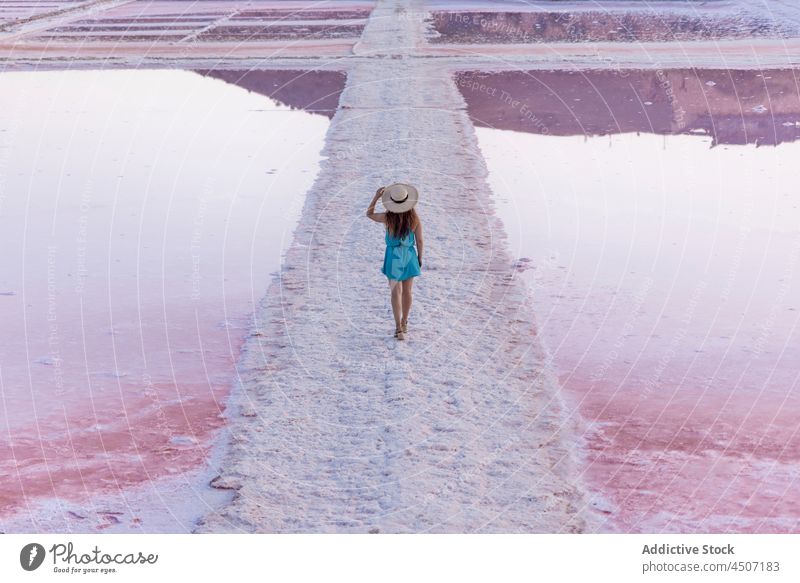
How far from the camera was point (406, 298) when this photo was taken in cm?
1048

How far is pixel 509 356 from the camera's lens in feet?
33.5

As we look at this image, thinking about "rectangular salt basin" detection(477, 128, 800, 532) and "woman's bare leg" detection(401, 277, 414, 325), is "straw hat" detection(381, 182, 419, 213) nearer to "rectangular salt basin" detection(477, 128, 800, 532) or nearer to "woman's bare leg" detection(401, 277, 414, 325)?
"woman's bare leg" detection(401, 277, 414, 325)

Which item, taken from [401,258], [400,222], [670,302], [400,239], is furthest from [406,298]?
[670,302]

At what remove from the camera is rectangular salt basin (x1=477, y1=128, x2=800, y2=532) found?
793 cm

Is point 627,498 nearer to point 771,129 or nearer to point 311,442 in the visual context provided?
point 311,442

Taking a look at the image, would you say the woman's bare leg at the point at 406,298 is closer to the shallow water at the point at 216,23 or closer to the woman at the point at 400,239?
the woman at the point at 400,239

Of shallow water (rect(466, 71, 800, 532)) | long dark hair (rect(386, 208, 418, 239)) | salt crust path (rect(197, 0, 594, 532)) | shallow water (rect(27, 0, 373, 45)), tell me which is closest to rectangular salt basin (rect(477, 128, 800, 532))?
shallow water (rect(466, 71, 800, 532))

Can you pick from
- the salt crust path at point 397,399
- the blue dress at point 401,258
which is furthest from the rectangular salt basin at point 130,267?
the blue dress at point 401,258

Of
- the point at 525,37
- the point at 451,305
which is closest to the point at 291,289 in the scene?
the point at 451,305

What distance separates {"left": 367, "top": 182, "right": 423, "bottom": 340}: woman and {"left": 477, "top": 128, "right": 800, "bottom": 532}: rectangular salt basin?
4.62 ft

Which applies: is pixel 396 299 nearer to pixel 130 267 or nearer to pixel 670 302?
pixel 670 302

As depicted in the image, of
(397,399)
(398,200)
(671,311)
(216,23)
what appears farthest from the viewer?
(216,23)

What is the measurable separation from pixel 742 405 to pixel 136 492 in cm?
466
